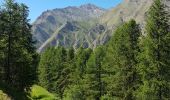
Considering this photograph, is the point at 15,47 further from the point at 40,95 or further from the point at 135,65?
the point at 40,95

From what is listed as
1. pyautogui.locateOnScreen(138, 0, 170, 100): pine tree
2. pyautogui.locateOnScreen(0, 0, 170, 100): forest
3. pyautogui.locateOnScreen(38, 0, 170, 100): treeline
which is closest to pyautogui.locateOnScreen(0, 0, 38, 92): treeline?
pyautogui.locateOnScreen(0, 0, 170, 100): forest

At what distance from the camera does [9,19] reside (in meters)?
48.0

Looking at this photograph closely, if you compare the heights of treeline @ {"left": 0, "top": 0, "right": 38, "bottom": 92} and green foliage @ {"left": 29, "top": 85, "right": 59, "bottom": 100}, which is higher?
treeline @ {"left": 0, "top": 0, "right": 38, "bottom": 92}

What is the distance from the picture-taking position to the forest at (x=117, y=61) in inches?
1554

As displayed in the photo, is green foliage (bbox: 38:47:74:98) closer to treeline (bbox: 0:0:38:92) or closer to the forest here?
the forest

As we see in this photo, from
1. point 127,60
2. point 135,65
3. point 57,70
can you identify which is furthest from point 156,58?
point 57,70

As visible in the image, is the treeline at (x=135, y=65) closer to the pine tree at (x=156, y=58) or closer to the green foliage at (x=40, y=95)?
the pine tree at (x=156, y=58)

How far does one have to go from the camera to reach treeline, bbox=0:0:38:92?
48219mm

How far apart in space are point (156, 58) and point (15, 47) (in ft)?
66.0

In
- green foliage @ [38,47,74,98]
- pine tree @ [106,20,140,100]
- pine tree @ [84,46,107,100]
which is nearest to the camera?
pine tree @ [106,20,140,100]

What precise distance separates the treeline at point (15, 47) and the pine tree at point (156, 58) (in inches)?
663

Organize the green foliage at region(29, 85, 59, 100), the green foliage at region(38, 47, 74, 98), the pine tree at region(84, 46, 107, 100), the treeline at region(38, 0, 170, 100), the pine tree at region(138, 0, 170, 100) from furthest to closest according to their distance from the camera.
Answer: the green foliage at region(38, 47, 74, 98), the green foliage at region(29, 85, 59, 100), the pine tree at region(84, 46, 107, 100), the treeline at region(38, 0, 170, 100), the pine tree at region(138, 0, 170, 100)

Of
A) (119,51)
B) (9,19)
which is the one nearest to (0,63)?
(9,19)

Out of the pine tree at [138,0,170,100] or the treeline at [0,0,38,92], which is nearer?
the pine tree at [138,0,170,100]
